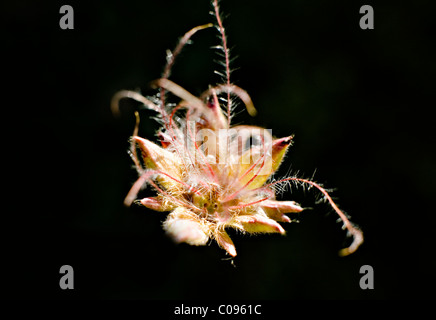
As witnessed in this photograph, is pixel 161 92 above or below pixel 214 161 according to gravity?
above

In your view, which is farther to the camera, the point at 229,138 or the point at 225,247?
the point at 229,138

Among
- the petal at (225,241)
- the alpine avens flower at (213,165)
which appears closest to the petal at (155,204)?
the alpine avens flower at (213,165)

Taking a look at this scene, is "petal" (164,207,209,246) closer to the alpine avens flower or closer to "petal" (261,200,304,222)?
the alpine avens flower

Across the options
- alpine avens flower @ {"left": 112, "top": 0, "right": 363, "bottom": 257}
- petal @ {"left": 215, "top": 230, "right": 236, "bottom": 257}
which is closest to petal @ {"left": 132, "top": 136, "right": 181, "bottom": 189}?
alpine avens flower @ {"left": 112, "top": 0, "right": 363, "bottom": 257}

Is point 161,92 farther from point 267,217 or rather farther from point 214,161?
point 267,217

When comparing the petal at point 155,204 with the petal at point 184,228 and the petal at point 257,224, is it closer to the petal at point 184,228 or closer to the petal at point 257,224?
the petal at point 184,228

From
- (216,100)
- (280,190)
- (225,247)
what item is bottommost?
(225,247)

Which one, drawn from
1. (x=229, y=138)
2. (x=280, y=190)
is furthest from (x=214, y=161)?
(x=280, y=190)
